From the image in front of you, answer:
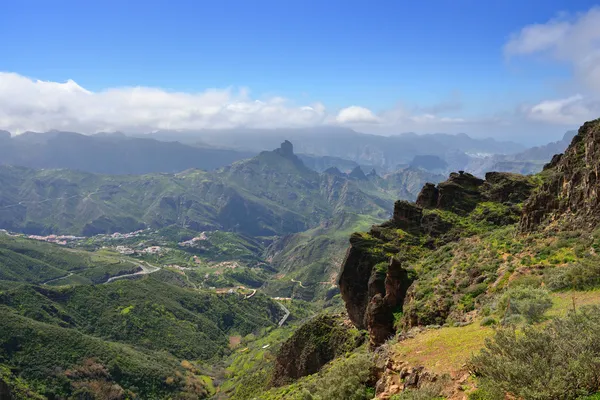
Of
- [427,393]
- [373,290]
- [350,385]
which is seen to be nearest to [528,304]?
[427,393]

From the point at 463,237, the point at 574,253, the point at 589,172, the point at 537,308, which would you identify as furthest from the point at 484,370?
the point at 463,237

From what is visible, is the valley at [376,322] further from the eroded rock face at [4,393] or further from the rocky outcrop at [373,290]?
the eroded rock face at [4,393]

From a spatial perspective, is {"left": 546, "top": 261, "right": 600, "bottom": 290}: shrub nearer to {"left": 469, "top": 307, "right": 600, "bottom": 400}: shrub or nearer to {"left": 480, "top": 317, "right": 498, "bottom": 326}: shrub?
{"left": 480, "top": 317, "right": 498, "bottom": 326}: shrub

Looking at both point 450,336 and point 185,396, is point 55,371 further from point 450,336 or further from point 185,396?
point 450,336

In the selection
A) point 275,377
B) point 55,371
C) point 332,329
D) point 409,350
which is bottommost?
point 55,371

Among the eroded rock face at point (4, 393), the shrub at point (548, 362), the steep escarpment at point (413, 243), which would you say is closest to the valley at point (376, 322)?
the steep escarpment at point (413, 243)
